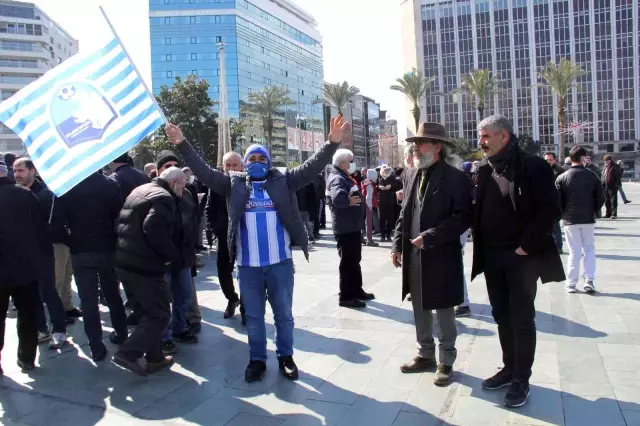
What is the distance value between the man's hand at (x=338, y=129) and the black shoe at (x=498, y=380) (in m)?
2.28

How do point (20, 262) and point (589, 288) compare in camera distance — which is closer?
point (20, 262)

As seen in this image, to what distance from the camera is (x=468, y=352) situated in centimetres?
505

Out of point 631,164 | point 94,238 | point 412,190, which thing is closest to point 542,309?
point 412,190

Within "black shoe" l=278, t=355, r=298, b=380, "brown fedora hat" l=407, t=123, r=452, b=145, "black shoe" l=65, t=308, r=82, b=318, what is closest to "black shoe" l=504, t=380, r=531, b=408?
"black shoe" l=278, t=355, r=298, b=380

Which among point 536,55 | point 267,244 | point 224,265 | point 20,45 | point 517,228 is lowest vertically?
point 224,265

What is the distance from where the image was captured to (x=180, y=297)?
19.2 feet

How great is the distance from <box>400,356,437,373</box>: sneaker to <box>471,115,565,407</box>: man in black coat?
786 millimetres

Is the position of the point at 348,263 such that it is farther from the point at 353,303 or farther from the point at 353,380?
the point at 353,380

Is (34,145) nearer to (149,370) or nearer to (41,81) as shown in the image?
(41,81)

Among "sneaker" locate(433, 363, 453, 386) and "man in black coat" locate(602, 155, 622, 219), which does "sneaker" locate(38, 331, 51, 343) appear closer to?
"sneaker" locate(433, 363, 453, 386)

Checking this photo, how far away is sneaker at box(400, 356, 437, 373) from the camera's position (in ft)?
15.0

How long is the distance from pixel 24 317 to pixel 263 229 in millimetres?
2550

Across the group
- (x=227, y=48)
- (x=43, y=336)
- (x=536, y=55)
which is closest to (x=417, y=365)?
(x=43, y=336)

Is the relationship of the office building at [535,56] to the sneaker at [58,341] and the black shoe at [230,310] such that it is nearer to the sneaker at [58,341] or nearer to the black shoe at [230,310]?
the black shoe at [230,310]
